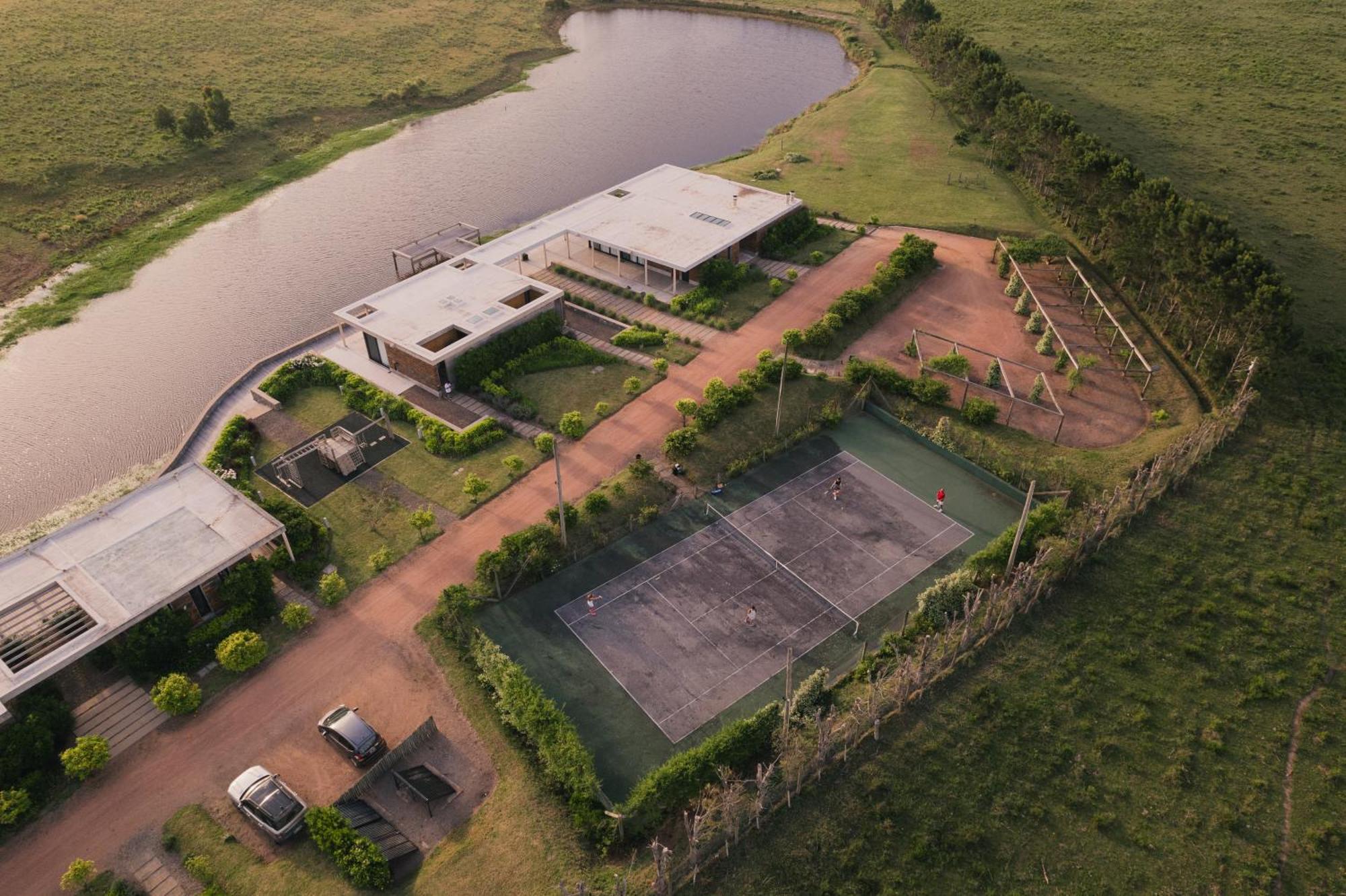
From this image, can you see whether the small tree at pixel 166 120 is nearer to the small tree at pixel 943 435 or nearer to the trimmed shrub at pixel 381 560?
the trimmed shrub at pixel 381 560

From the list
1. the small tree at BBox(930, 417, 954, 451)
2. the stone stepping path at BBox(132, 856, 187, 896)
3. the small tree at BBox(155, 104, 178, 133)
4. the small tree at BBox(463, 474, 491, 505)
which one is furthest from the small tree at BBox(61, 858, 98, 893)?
the small tree at BBox(155, 104, 178, 133)

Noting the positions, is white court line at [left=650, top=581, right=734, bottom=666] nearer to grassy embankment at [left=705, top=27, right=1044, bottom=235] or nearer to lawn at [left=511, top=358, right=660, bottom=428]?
lawn at [left=511, top=358, right=660, bottom=428]

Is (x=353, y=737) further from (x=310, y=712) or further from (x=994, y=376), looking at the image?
(x=994, y=376)

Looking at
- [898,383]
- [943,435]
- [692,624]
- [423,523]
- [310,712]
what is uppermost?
[898,383]

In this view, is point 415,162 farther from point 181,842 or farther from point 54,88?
point 181,842

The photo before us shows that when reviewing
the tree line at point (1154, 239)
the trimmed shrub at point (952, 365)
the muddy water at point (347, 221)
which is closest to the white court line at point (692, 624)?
the trimmed shrub at point (952, 365)


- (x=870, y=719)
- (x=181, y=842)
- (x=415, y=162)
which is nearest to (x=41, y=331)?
(x=415, y=162)

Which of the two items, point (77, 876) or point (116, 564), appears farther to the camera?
point (116, 564)

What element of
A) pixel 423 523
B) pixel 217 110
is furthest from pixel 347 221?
pixel 423 523
